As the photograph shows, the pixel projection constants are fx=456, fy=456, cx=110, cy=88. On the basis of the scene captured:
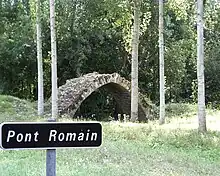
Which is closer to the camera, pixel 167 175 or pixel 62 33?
pixel 167 175

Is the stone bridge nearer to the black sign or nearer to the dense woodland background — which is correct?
the dense woodland background

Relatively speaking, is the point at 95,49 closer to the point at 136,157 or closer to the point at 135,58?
the point at 135,58

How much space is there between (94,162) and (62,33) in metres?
18.5

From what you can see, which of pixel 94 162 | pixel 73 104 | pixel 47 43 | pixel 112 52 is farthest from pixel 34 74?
pixel 94 162

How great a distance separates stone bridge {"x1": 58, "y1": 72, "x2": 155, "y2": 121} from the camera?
19.1 meters

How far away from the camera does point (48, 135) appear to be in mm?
3113

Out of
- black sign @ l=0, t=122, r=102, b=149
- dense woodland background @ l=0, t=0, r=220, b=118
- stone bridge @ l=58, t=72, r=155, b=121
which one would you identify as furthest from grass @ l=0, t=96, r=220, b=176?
dense woodland background @ l=0, t=0, r=220, b=118

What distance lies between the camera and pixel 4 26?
26.4m

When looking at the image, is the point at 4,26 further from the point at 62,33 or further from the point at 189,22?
the point at 189,22

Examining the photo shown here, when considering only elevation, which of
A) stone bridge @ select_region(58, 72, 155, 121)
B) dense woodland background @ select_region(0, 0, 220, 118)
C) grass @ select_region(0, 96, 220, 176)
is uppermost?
dense woodland background @ select_region(0, 0, 220, 118)

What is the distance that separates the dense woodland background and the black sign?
2126cm

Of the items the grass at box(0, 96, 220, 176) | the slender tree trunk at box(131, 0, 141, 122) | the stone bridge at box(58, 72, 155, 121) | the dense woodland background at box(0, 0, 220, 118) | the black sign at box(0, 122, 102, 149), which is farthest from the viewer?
the dense woodland background at box(0, 0, 220, 118)

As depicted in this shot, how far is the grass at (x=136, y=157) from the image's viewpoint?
→ 718 cm

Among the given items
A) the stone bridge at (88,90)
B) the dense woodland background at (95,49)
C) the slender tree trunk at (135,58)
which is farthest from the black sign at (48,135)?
the dense woodland background at (95,49)
